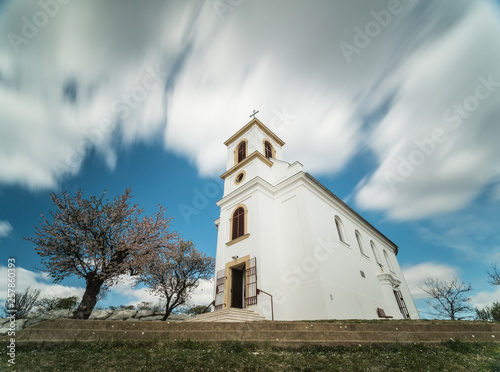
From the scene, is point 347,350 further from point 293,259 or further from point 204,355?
point 293,259

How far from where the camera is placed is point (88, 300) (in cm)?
970

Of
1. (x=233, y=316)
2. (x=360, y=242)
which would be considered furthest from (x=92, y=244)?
(x=360, y=242)

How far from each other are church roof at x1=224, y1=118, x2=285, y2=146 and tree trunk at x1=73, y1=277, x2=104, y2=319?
15588 millimetres

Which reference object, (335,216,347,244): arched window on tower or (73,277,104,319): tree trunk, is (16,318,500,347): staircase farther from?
(335,216,347,244): arched window on tower

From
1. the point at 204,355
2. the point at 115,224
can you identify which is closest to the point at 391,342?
the point at 204,355

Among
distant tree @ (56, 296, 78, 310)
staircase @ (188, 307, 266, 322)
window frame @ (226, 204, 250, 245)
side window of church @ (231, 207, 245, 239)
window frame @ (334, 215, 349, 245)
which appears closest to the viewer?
staircase @ (188, 307, 266, 322)

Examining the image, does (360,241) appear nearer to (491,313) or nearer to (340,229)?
(340,229)

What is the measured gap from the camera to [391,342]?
17.9 ft

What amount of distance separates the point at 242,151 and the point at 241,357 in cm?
1730

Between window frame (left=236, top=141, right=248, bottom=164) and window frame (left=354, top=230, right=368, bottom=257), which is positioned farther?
window frame (left=236, top=141, right=248, bottom=164)

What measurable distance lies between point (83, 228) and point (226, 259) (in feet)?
27.7

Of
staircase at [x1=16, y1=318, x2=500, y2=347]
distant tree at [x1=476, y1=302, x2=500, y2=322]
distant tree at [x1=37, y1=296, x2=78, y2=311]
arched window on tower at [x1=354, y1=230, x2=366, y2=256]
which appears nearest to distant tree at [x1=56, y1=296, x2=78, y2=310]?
distant tree at [x1=37, y1=296, x2=78, y2=311]

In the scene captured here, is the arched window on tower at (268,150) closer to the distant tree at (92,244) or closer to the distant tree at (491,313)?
the distant tree at (92,244)

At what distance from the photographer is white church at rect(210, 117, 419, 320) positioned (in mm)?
12172
